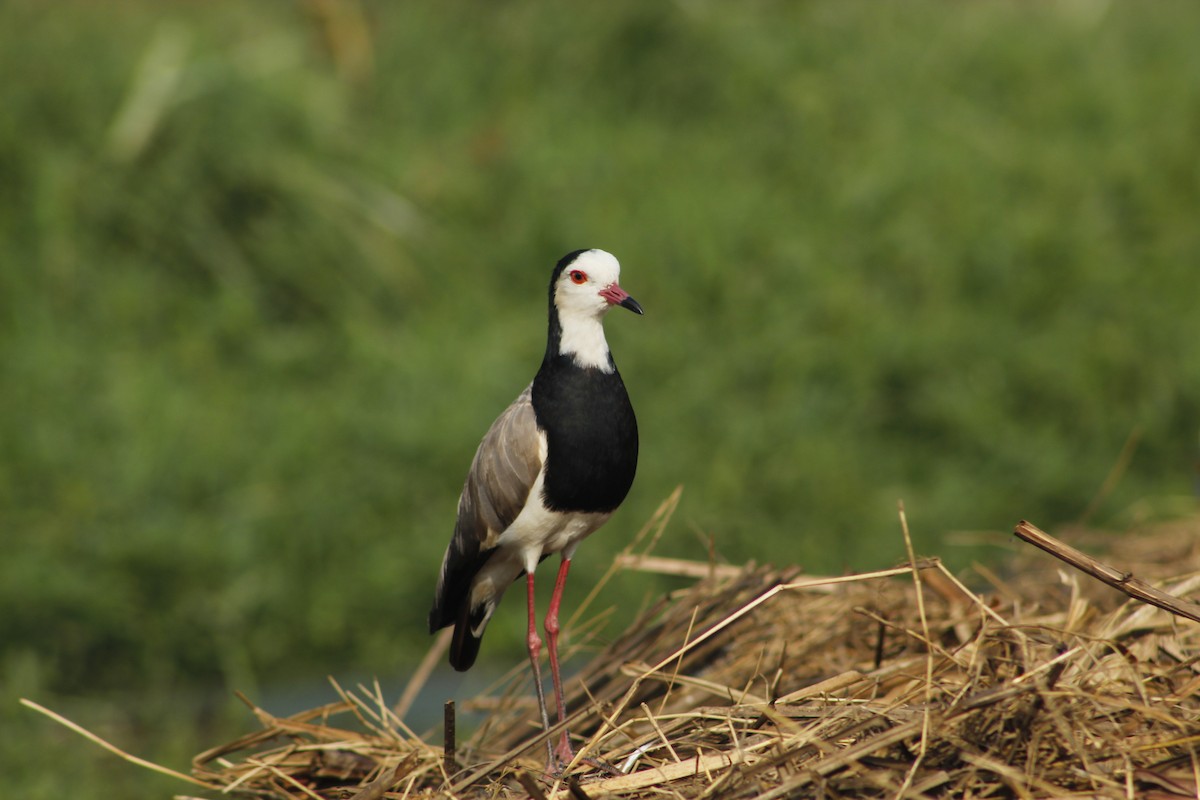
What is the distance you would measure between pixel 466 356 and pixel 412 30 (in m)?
4.06

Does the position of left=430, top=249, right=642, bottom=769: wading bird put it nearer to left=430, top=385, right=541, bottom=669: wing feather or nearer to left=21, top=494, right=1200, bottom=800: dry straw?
left=430, top=385, right=541, bottom=669: wing feather

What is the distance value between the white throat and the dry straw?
2.48 ft

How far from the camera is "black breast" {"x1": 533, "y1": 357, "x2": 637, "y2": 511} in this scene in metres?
3.68

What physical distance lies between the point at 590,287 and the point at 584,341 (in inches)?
6.2

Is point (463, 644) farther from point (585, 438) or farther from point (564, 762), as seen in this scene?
point (585, 438)

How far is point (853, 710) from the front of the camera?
3027 mm

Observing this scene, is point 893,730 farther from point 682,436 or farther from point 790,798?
point 682,436

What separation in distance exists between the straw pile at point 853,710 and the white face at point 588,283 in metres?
0.88

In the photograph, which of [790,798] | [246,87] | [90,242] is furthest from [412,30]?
[790,798]

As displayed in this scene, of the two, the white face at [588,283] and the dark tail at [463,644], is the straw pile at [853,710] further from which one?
the white face at [588,283]

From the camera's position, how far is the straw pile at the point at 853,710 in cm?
280

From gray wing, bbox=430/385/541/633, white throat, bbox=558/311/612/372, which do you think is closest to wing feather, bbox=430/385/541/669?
gray wing, bbox=430/385/541/633

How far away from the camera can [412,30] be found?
36.7ft

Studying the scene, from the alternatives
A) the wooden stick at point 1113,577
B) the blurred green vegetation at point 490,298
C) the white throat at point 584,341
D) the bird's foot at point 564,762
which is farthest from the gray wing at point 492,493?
the blurred green vegetation at point 490,298
